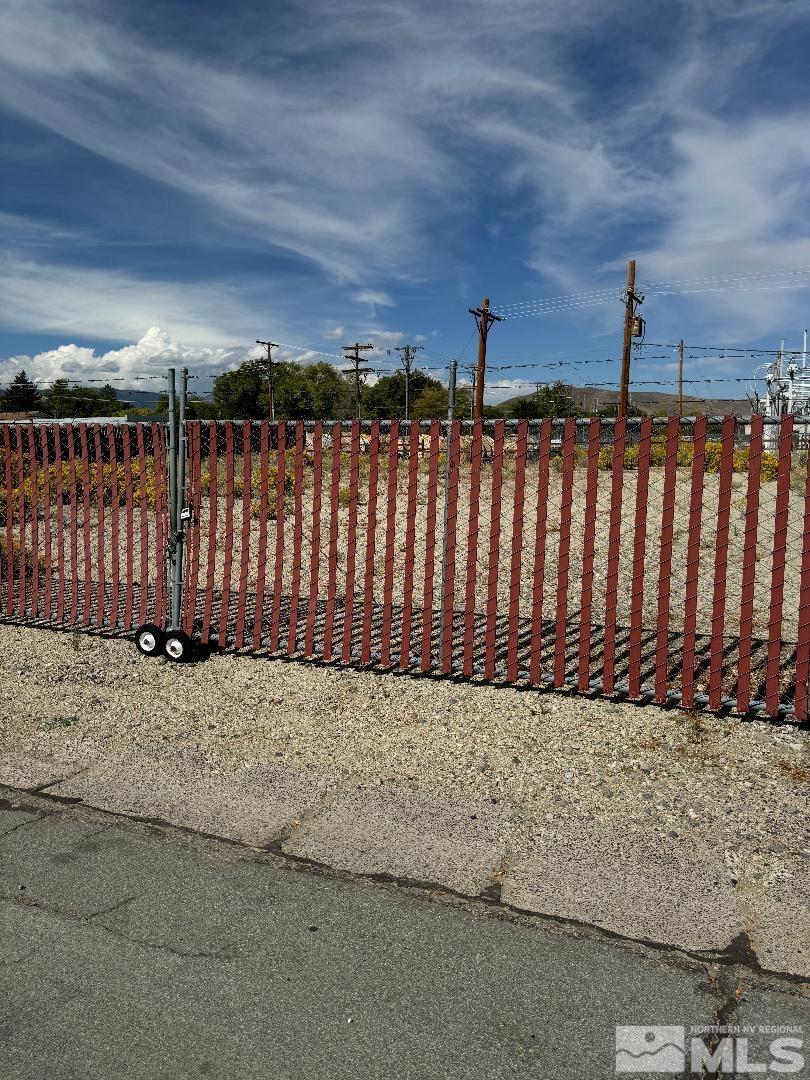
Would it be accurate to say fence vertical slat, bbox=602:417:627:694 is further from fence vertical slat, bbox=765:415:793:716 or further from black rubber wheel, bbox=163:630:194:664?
black rubber wheel, bbox=163:630:194:664

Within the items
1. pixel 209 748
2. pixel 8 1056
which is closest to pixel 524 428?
pixel 209 748

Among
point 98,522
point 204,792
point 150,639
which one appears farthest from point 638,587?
point 98,522

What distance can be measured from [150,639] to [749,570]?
4.43 m

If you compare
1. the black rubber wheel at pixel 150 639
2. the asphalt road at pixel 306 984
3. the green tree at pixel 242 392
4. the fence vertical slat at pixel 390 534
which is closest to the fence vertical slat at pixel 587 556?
the fence vertical slat at pixel 390 534

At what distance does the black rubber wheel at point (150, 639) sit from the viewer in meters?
6.37

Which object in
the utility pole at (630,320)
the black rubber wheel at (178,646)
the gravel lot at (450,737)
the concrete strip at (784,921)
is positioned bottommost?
the concrete strip at (784,921)

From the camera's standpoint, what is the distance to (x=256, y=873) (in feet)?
11.2

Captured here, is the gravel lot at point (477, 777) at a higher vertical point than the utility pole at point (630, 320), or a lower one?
lower

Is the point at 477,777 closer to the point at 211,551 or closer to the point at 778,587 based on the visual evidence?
the point at 778,587

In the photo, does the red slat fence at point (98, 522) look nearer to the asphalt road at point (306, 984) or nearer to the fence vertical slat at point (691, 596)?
the asphalt road at point (306, 984)

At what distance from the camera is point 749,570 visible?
5.11 m

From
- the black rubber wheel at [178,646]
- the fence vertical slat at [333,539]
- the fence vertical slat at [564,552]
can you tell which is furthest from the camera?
the black rubber wheel at [178,646]

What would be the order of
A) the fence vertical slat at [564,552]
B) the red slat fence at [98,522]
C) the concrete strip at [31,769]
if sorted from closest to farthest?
the concrete strip at [31,769]
the fence vertical slat at [564,552]
the red slat fence at [98,522]

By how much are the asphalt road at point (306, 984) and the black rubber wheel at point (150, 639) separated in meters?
2.96
